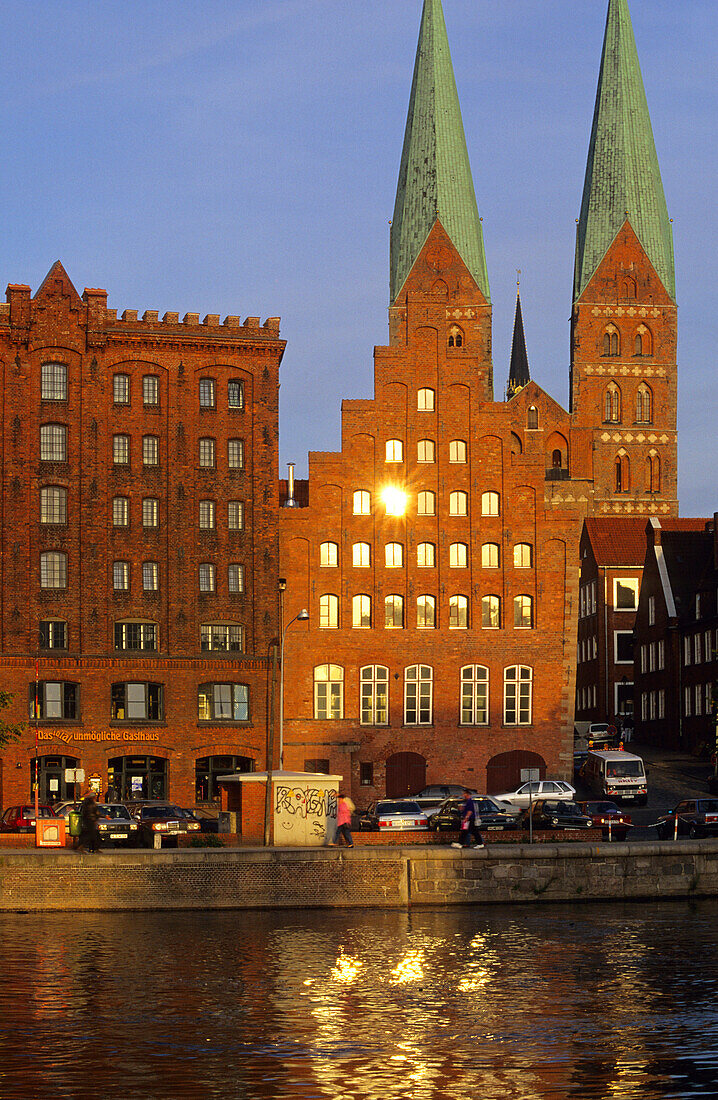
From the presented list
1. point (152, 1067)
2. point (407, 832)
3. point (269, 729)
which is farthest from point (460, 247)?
point (152, 1067)

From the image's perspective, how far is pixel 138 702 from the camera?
72812 mm

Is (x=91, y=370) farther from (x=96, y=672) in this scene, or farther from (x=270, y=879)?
(x=270, y=879)

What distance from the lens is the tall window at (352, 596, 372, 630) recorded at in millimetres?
76250

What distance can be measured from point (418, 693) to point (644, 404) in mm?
72525

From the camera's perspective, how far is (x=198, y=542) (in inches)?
2950

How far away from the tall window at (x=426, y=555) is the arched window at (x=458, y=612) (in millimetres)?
1924

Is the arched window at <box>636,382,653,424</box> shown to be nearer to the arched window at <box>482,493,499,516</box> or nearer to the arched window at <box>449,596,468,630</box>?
the arched window at <box>482,493,499,516</box>

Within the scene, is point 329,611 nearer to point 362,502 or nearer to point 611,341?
point 362,502

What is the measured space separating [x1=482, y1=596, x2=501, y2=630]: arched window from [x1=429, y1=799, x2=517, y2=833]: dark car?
2218 centimetres

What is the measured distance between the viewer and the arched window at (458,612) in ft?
252

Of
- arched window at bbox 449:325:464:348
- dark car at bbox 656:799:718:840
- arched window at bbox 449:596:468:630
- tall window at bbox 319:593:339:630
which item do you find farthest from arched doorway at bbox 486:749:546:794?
arched window at bbox 449:325:464:348

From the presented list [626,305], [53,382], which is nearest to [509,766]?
[53,382]

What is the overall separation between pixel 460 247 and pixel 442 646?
61755 millimetres

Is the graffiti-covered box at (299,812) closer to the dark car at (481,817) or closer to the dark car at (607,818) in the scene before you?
the dark car at (481,817)
